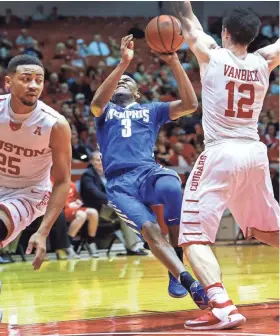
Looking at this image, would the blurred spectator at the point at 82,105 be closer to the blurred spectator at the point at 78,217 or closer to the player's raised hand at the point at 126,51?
the blurred spectator at the point at 78,217

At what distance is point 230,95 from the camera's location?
5.52m

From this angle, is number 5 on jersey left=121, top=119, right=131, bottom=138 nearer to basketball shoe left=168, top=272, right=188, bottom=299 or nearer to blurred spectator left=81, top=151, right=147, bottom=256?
basketball shoe left=168, top=272, right=188, bottom=299

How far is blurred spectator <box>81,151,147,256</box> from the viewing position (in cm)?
1254

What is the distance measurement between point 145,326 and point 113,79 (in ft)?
6.86

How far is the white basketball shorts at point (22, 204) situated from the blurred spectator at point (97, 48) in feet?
47.5

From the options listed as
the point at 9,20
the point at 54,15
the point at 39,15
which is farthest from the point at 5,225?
the point at 54,15

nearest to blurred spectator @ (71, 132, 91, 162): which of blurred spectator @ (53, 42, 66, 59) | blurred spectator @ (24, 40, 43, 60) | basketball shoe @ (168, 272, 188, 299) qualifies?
blurred spectator @ (24, 40, 43, 60)

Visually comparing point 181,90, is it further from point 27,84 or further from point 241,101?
point 27,84

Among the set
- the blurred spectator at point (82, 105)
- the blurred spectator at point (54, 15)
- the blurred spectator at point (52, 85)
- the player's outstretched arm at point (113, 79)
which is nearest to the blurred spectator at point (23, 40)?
the blurred spectator at point (52, 85)

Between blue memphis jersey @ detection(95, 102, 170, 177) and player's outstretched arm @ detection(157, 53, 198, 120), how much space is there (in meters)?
0.13

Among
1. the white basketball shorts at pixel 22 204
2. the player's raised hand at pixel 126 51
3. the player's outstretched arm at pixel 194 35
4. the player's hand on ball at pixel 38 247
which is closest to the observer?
the player's hand on ball at pixel 38 247

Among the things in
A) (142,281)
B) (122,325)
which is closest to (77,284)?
(142,281)

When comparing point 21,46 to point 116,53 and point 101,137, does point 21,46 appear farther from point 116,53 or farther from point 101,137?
point 101,137

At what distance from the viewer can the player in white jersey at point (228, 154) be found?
5320 mm
